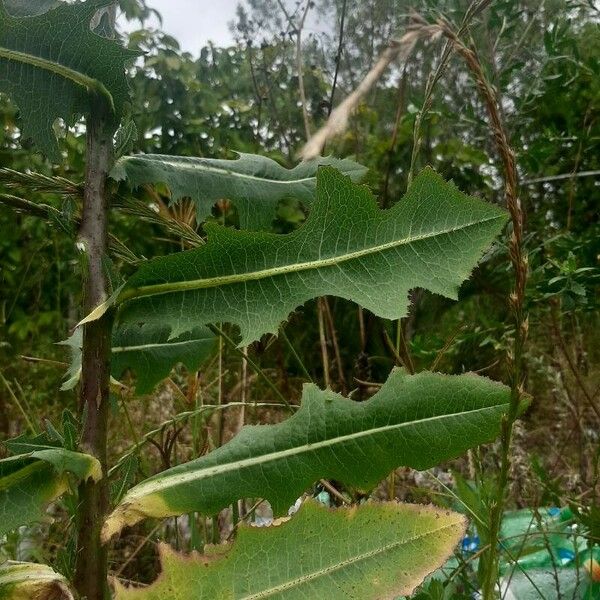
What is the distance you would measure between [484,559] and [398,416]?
446 millimetres

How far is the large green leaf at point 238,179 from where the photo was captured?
69 cm

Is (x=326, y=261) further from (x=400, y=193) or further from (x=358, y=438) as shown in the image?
(x=400, y=193)

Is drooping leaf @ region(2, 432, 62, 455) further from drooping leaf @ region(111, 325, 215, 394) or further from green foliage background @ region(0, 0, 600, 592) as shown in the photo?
green foliage background @ region(0, 0, 600, 592)

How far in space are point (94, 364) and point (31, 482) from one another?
10 cm

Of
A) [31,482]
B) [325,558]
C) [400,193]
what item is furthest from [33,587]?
[400,193]

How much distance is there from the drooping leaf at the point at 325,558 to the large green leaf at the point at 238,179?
0.32 metres

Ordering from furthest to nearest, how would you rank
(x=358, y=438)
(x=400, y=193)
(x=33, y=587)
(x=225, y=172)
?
(x=400, y=193) → (x=225, y=172) → (x=358, y=438) → (x=33, y=587)

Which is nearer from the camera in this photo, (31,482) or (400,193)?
(31,482)

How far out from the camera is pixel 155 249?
3.97 m

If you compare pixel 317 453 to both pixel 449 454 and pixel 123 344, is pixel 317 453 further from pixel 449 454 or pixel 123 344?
pixel 123 344

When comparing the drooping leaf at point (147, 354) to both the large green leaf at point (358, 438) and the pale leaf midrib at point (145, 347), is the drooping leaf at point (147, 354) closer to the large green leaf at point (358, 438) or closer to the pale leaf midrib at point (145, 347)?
the pale leaf midrib at point (145, 347)

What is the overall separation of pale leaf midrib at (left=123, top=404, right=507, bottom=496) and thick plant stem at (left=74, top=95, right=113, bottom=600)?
0.10 ft

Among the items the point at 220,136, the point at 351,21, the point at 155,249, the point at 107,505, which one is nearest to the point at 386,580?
the point at 107,505

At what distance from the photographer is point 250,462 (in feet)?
1.98
